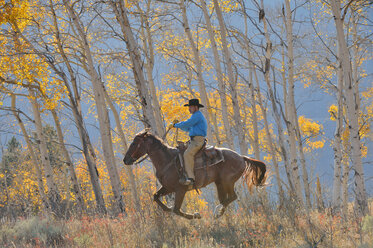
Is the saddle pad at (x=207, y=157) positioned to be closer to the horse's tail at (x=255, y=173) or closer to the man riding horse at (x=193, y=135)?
the man riding horse at (x=193, y=135)

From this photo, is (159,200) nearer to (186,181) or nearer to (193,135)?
(186,181)

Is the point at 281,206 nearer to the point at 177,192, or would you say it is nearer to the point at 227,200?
the point at 227,200

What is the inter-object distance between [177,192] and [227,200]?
0.95 m

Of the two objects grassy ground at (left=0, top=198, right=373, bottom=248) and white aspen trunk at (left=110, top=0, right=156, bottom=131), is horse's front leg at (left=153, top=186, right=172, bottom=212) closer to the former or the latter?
grassy ground at (left=0, top=198, right=373, bottom=248)

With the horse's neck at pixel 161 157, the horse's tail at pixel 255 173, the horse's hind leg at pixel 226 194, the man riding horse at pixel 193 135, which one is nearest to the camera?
the man riding horse at pixel 193 135

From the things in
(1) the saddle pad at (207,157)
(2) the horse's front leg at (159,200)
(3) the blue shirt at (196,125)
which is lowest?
(2) the horse's front leg at (159,200)

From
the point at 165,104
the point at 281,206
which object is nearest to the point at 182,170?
the point at 281,206

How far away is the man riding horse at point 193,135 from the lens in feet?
22.0

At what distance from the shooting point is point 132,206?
7.40 meters

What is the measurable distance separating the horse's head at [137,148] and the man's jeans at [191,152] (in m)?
0.76

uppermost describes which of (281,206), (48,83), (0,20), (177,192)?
(0,20)

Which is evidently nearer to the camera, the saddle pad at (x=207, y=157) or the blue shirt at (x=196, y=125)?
the blue shirt at (x=196, y=125)

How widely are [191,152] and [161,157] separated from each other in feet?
1.91

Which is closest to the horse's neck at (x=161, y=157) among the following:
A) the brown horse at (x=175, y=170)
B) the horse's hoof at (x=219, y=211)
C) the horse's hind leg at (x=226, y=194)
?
the brown horse at (x=175, y=170)
